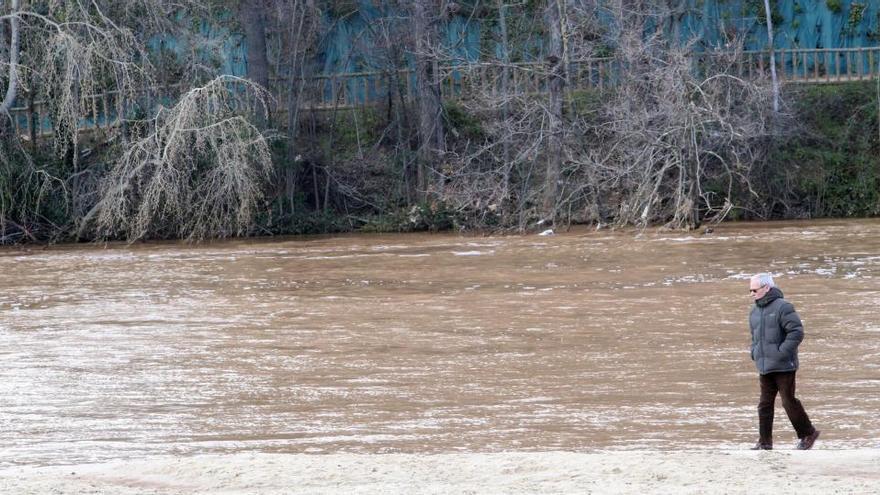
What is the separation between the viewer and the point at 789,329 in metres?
10.5

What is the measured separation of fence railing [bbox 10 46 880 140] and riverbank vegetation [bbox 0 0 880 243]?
4.1 inches

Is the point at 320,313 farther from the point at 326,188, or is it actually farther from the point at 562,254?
the point at 326,188

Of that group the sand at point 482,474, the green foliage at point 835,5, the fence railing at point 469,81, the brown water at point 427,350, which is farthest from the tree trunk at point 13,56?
the green foliage at point 835,5

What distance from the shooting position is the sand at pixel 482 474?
8922 millimetres

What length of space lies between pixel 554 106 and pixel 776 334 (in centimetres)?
2358

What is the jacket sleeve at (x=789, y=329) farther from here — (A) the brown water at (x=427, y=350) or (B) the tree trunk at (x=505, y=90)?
(B) the tree trunk at (x=505, y=90)

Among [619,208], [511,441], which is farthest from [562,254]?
[511,441]

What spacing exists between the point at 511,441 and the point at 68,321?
1033cm

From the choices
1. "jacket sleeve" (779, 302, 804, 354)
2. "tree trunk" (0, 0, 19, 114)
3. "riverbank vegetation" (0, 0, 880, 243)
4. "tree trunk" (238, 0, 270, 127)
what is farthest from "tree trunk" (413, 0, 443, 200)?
"jacket sleeve" (779, 302, 804, 354)

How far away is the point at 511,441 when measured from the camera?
1162 centimetres

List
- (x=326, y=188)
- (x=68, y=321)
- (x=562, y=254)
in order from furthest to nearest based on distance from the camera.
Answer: (x=326, y=188), (x=562, y=254), (x=68, y=321)

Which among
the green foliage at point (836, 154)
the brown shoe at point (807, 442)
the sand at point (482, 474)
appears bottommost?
the brown shoe at point (807, 442)

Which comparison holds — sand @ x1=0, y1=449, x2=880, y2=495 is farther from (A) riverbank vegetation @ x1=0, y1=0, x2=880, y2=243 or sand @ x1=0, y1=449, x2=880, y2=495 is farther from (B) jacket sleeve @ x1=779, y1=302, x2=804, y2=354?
(A) riverbank vegetation @ x1=0, y1=0, x2=880, y2=243

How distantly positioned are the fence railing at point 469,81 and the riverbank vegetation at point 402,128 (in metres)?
0.10
